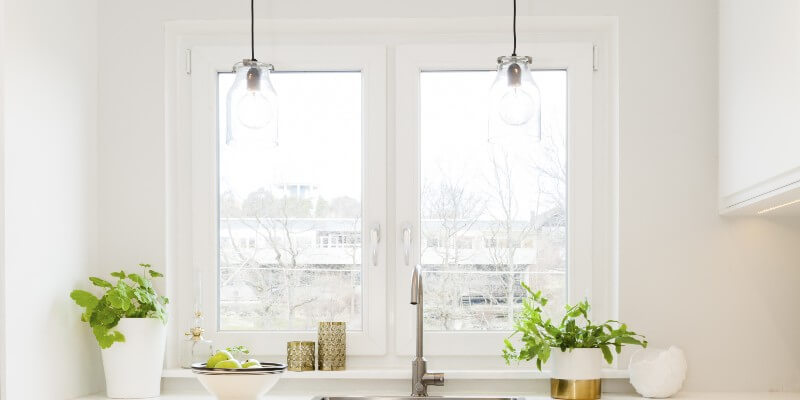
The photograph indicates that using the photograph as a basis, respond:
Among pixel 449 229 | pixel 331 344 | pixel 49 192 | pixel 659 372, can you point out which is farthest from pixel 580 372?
pixel 49 192

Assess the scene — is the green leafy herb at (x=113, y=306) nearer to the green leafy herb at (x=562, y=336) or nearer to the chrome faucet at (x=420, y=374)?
the chrome faucet at (x=420, y=374)

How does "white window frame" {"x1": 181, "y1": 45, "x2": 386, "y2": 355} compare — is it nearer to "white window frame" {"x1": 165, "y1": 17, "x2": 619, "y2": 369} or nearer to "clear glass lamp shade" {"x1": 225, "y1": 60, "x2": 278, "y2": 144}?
"white window frame" {"x1": 165, "y1": 17, "x2": 619, "y2": 369}

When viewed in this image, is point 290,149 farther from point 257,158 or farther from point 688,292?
point 688,292

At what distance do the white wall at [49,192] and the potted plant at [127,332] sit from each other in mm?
96

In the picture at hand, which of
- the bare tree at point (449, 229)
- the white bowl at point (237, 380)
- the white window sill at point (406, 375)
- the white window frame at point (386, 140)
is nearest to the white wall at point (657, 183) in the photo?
the white window frame at point (386, 140)

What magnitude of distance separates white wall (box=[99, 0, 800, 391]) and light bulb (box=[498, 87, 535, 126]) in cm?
52

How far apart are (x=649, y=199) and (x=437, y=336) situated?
79 cm

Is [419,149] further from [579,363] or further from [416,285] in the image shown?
[579,363]

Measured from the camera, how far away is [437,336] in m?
3.12

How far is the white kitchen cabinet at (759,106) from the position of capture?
2332mm

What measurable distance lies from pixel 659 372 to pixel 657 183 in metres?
0.59

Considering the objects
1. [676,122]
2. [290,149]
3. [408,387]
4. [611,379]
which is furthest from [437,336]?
[676,122]

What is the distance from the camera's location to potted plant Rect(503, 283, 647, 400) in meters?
2.83

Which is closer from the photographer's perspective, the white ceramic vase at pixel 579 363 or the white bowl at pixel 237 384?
the white bowl at pixel 237 384
